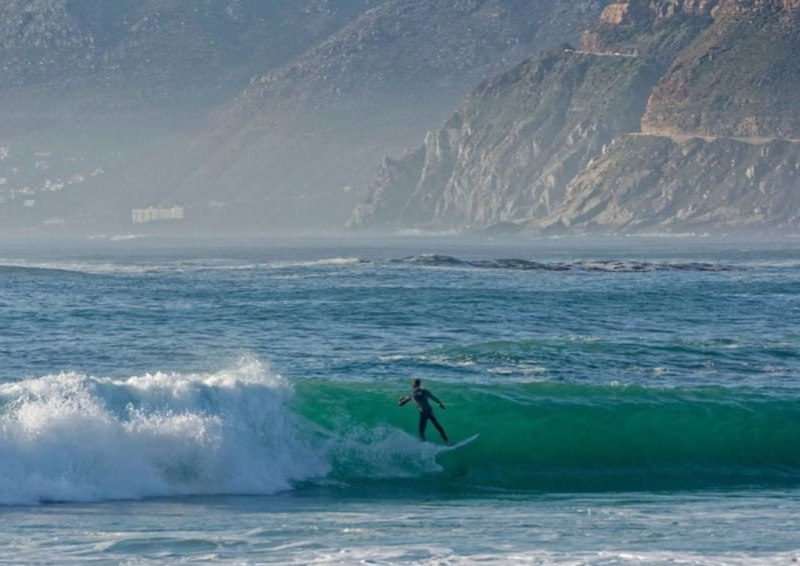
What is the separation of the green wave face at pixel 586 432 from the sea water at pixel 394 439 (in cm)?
7

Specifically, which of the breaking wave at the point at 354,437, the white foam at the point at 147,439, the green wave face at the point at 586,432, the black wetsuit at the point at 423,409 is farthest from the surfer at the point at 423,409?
the white foam at the point at 147,439

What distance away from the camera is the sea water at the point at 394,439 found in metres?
26.0

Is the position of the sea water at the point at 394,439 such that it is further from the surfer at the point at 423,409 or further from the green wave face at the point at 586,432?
the surfer at the point at 423,409

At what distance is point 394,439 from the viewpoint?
34250 mm

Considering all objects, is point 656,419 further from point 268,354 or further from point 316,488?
point 268,354

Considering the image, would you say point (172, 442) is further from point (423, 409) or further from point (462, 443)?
point (462, 443)

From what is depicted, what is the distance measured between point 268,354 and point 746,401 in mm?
13962

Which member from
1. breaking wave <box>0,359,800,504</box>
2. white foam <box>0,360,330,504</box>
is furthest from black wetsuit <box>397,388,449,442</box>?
white foam <box>0,360,330,504</box>

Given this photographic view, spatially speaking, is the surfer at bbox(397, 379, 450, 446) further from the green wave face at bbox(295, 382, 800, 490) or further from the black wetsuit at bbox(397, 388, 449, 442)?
the green wave face at bbox(295, 382, 800, 490)

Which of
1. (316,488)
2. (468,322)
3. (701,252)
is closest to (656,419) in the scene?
(316,488)

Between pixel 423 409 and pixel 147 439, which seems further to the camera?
pixel 423 409

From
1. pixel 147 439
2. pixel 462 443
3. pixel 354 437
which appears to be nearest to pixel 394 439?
pixel 354 437

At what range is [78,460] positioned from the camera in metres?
30.8

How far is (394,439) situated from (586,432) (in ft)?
14.7
